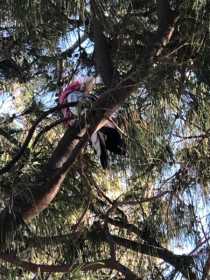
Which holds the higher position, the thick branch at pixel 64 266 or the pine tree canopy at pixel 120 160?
the pine tree canopy at pixel 120 160

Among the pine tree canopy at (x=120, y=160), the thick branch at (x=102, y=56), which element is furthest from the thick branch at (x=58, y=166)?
the thick branch at (x=102, y=56)

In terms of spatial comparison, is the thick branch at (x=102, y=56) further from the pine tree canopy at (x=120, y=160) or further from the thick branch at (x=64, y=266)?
the thick branch at (x=64, y=266)

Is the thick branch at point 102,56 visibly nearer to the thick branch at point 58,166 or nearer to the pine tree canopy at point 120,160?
the pine tree canopy at point 120,160

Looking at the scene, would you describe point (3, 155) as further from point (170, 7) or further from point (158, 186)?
point (170, 7)

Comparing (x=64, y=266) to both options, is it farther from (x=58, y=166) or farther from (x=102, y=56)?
(x=102, y=56)

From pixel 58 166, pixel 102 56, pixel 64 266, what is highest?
pixel 102 56

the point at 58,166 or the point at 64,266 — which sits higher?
the point at 58,166

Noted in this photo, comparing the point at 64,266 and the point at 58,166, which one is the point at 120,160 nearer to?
the point at 58,166

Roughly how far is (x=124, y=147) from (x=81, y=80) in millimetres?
224

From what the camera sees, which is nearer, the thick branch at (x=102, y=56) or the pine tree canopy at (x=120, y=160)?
the pine tree canopy at (x=120, y=160)

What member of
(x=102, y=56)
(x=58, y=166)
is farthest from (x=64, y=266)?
(x=102, y=56)

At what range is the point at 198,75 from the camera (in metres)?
1.57

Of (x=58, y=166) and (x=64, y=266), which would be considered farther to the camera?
(x=58, y=166)

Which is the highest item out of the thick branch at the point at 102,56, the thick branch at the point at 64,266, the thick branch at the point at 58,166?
the thick branch at the point at 102,56
